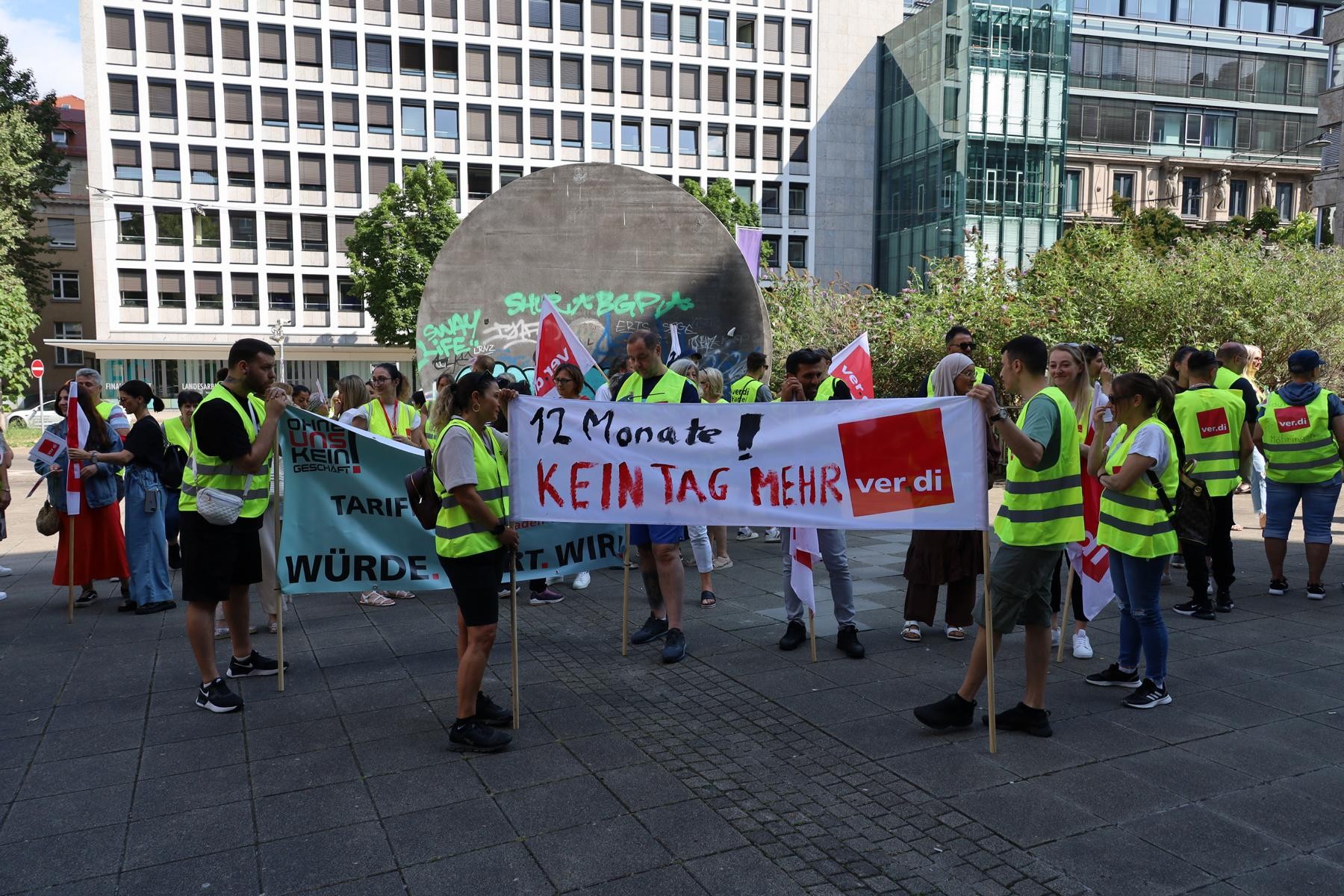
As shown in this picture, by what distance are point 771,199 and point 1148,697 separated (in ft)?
174

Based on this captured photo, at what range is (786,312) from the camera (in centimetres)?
1956

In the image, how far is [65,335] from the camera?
56.5 metres

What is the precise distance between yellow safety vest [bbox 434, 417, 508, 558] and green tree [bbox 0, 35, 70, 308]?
37976mm

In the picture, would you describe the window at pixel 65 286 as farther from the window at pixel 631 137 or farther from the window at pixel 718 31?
the window at pixel 718 31

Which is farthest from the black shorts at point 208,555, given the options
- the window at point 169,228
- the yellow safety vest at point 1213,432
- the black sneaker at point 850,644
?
the window at point 169,228

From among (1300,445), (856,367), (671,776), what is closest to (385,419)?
(856,367)

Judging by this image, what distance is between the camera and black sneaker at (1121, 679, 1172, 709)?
16.4 feet

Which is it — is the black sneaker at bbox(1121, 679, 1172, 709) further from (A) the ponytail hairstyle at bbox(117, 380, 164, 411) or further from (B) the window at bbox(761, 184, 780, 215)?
(B) the window at bbox(761, 184, 780, 215)

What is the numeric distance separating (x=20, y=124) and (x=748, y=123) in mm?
34991

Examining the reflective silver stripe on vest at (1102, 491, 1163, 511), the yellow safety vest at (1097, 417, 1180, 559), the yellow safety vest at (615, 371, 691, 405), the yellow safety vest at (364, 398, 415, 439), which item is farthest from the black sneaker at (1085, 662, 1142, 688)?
the yellow safety vest at (364, 398, 415, 439)

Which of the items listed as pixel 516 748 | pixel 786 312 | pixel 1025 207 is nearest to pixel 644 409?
pixel 516 748

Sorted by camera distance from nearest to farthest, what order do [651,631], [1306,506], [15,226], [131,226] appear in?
[651,631], [1306,506], [15,226], [131,226]

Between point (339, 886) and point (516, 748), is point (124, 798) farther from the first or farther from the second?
point (516, 748)

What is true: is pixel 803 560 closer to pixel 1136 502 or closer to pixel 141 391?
pixel 1136 502
